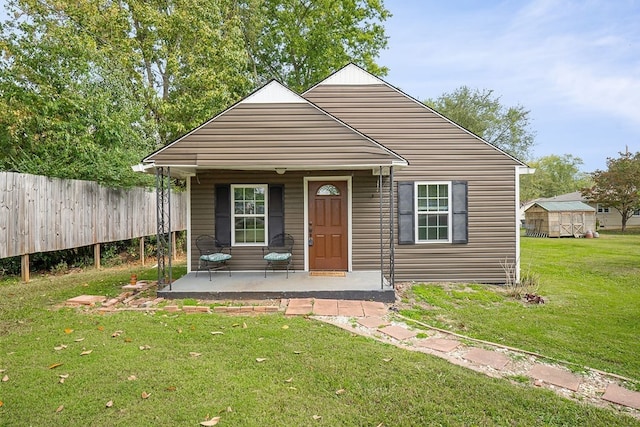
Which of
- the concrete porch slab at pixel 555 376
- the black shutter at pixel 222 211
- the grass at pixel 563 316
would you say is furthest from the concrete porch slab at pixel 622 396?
the black shutter at pixel 222 211

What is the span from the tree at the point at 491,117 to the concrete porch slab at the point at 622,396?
87.4 feet

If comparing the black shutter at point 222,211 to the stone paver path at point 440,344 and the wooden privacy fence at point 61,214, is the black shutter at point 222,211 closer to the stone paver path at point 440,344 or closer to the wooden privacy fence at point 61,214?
the wooden privacy fence at point 61,214

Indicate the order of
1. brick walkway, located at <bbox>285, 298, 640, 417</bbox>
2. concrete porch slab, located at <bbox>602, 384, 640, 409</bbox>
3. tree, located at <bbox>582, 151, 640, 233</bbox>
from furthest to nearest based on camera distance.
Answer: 1. tree, located at <bbox>582, 151, 640, 233</bbox>
2. brick walkway, located at <bbox>285, 298, 640, 417</bbox>
3. concrete porch slab, located at <bbox>602, 384, 640, 409</bbox>

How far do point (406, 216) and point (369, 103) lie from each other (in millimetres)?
2893

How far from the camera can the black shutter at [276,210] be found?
8219mm

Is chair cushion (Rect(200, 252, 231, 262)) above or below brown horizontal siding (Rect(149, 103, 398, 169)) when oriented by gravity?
below

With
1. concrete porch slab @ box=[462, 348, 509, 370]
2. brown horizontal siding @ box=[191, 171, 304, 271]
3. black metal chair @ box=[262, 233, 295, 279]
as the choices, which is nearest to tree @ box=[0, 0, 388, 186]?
brown horizontal siding @ box=[191, 171, 304, 271]

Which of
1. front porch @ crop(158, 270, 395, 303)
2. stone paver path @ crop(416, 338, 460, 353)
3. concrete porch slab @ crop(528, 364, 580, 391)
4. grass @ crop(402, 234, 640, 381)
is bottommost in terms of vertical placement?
grass @ crop(402, 234, 640, 381)

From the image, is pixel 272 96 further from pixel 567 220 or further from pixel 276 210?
pixel 567 220

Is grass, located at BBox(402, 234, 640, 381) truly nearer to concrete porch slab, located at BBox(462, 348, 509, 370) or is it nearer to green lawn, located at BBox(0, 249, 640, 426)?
concrete porch slab, located at BBox(462, 348, 509, 370)

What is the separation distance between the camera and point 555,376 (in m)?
3.68

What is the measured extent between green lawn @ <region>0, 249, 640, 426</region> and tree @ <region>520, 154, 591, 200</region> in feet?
178

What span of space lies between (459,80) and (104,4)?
79.1ft

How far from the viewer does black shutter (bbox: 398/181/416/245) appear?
841 centimetres
